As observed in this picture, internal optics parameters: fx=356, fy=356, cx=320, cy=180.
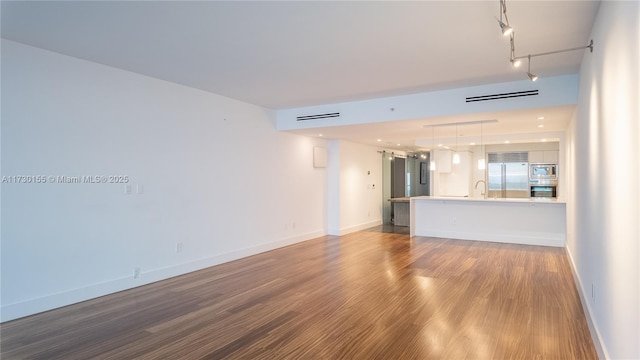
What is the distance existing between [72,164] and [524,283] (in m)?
5.75

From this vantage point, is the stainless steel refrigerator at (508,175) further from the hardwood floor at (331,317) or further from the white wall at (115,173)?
the white wall at (115,173)

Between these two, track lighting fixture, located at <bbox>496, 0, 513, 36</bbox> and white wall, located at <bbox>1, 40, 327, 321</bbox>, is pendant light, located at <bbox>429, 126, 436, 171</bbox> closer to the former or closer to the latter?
white wall, located at <bbox>1, 40, 327, 321</bbox>

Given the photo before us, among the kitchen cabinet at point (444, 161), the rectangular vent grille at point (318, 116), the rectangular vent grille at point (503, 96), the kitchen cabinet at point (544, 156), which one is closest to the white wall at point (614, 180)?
the rectangular vent grille at point (503, 96)

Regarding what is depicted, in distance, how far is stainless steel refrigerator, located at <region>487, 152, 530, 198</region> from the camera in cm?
973

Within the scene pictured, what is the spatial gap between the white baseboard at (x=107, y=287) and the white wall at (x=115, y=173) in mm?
12

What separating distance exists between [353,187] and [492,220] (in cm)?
338

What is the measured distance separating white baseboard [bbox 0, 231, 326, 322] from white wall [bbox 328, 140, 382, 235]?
2.72 meters

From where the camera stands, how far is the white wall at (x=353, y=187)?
8773 mm

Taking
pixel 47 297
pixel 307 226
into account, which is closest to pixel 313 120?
pixel 307 226

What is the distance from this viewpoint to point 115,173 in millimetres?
4484

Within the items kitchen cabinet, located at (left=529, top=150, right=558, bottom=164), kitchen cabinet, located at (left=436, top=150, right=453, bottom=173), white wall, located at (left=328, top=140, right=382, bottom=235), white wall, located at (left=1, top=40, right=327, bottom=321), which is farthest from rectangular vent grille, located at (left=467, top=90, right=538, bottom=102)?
kitchen cabinet, located at (left=529, top=150, right=558, bottom=164)

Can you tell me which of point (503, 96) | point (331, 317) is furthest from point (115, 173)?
point (503, 96)

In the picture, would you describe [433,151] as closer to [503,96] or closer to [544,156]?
[544,156]

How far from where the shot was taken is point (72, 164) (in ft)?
13.4
